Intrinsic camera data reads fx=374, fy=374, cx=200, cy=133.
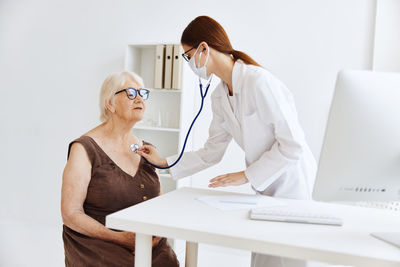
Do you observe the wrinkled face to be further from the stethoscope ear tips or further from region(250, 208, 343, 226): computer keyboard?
region(250, 208, 343, 226): computer keyboard

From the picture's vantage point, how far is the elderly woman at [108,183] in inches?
58.1

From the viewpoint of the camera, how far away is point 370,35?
281cm

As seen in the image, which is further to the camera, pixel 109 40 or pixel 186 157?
pixel 109 40

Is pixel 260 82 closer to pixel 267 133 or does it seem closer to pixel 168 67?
pixel 267 133

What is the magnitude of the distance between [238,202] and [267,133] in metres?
0.35

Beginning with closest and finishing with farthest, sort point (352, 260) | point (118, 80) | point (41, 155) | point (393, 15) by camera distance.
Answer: point (352, 260) → point (118, 80) → point (393, 15) → point (41, 155)

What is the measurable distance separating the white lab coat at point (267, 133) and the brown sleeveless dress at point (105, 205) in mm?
243

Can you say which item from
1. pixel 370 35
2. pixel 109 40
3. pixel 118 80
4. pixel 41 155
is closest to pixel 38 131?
pixel 41 155

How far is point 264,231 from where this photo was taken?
3.15 feet

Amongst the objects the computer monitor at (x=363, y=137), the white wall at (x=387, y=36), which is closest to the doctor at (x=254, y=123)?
the computer monitor at (x=363, y=137)

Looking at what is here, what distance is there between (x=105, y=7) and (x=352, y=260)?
342 cm

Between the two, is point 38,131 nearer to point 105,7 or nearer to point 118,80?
point 105,7

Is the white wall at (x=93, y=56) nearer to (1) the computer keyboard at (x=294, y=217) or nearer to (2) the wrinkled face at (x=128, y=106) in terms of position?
(2) the wrinkled face at (x=128, y=106)

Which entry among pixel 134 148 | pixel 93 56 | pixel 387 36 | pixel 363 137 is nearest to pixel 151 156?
pixel 134 148
